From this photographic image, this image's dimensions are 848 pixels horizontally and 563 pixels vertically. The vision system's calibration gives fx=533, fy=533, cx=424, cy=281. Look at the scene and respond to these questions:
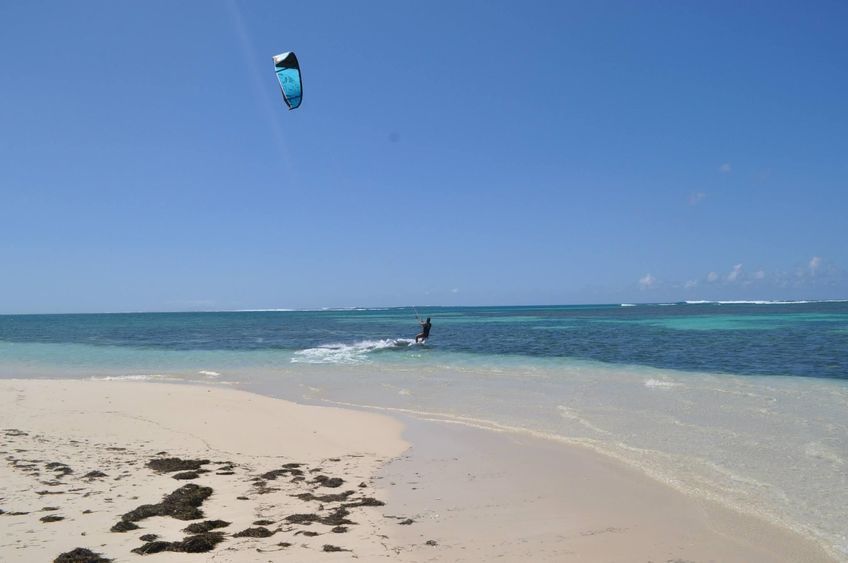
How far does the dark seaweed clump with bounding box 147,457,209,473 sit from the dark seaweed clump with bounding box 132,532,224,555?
240 cm

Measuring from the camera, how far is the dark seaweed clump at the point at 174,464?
6.65m

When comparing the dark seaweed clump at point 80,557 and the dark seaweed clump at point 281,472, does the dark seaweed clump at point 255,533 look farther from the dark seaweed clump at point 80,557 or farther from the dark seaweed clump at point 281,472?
the dark seaweed clump at point 281,472

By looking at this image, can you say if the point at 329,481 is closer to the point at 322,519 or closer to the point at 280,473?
the point at 280,473

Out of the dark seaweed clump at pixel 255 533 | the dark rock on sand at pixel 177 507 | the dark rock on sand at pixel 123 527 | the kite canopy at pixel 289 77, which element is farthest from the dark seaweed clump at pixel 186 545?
the kite canopy at pixel 289 77

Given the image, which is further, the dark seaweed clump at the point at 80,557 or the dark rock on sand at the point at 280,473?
the dark rock on sand at the point at 280,473

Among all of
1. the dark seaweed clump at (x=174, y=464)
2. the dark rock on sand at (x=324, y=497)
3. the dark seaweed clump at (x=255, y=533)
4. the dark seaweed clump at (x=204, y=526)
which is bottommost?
the dark rock on sand at (x=324, y=497)

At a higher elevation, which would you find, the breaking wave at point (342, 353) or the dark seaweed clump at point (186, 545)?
the dark seaweed clump at point (186, 545)

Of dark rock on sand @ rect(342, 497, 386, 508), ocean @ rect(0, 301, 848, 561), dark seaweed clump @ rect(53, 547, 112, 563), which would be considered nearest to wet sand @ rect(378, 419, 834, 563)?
dark rock on sand @ rect(342, 497, 386, 508)

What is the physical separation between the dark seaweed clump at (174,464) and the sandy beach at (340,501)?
37 millimetres

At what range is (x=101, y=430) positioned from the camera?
9133 millimetres

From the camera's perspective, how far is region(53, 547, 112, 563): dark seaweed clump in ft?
13.1

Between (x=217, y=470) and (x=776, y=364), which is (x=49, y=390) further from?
(x=776, y=364)

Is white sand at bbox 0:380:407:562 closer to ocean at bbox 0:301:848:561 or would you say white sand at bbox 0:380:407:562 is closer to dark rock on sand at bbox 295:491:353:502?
dark rock on sand at bbox 295:491:353:502

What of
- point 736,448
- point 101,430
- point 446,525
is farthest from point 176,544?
point 736,448
